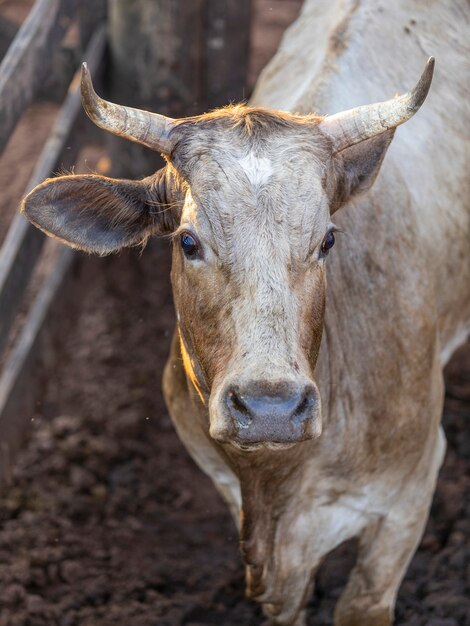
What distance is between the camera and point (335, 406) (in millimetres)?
4449

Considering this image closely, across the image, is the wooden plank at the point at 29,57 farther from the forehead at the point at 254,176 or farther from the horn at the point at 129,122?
the forehead at the point at 254,176

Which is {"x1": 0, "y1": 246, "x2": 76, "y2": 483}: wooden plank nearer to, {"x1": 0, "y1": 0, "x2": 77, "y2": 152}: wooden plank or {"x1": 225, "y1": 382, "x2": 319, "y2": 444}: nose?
{"x1": 0, "y1": 0, "x2": 77, "y2": 152}: wooden plank

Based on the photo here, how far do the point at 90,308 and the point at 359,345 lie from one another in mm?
3473

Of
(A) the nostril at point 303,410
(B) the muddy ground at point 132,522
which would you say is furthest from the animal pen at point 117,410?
(A) the nostril at point 303,410

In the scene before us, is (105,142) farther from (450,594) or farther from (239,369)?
(239,369)

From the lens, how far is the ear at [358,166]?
4.14 meters

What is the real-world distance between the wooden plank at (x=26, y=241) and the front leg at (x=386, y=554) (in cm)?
235

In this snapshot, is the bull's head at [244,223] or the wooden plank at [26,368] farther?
the wooden plank at [26,368]

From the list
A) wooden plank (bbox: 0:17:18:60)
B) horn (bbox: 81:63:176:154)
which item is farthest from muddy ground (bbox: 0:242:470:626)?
horn (bbox: 81:63:176:154)

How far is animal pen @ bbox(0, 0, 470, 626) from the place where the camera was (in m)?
5.49

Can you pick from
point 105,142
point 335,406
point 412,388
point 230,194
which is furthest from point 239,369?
point 105,142

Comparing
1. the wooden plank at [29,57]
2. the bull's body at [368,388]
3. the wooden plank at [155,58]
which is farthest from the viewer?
the wooden plank at [155,58]

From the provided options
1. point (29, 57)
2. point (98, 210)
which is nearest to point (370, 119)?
point (98, 210)

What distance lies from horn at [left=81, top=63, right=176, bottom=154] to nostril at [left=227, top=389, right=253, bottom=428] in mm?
1066
